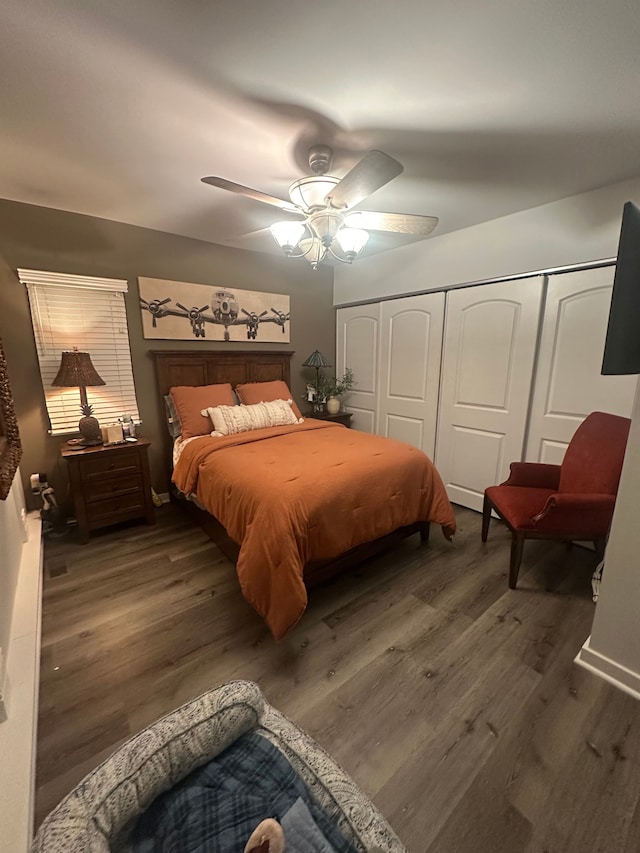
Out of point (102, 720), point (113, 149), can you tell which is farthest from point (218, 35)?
point (102, 720)

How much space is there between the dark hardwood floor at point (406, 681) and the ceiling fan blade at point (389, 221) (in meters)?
2.08

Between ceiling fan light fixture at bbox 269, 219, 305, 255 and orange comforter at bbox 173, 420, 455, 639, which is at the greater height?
ceiling fan light fixture at bbox 269, 219, 305, 255

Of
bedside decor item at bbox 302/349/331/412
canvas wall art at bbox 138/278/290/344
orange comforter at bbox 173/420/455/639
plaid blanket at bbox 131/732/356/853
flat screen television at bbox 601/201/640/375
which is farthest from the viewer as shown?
bedside decor item at bbox 302/349/331/412

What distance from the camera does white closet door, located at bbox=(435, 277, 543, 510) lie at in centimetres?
262

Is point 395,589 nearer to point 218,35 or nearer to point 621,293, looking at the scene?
point 621,293

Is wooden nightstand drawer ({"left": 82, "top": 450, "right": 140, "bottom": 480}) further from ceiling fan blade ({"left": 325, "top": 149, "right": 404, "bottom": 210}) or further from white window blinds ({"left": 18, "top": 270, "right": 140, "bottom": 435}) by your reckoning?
ceiling fan blade ({"left": 325, "top": 149, "right": 404, "bottom": 210})

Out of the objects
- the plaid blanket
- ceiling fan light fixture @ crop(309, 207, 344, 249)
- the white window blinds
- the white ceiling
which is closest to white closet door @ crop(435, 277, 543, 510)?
the white ceiling

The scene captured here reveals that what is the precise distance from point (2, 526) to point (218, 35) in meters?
2.22

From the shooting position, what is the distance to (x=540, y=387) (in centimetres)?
259

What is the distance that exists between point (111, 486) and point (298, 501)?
5.46 feet

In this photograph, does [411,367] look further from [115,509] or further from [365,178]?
[115,509]

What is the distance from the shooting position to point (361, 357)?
3.92 metres

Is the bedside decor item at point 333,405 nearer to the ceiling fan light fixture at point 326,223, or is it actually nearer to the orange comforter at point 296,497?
the orange comforter at point 296,497

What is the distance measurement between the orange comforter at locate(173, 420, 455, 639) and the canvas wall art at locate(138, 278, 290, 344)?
1.18 m
